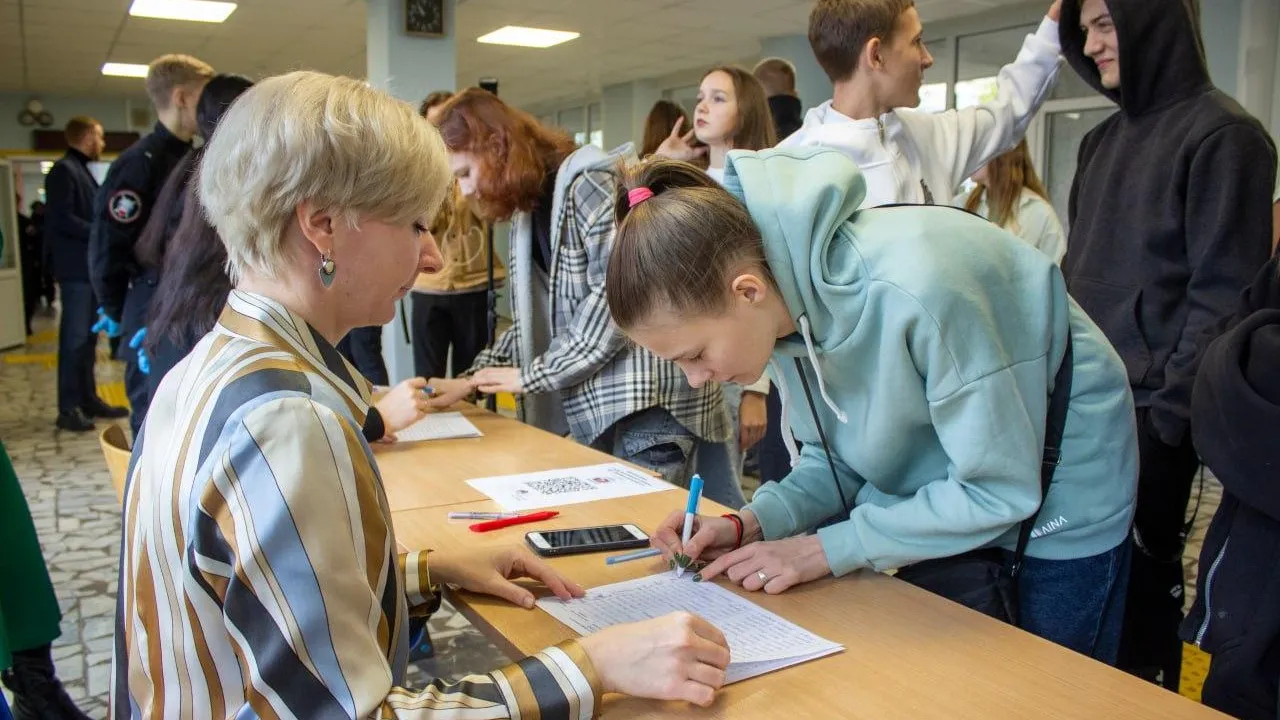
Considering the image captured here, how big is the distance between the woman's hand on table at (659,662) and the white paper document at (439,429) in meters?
1.36

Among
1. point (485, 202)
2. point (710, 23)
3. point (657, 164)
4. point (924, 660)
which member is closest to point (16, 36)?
point (710, 23)

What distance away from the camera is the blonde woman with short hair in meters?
0.81

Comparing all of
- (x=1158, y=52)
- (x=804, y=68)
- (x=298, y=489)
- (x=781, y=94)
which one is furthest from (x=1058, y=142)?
(x=298, y=489)

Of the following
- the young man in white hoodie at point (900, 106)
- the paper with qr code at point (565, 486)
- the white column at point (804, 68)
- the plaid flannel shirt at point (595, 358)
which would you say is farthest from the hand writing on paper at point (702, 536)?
the white column at point (804, 68)

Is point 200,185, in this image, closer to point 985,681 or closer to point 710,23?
point 985,681

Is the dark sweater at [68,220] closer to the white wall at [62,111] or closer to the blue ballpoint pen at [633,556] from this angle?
the blue ballpoint pen at [633,556]

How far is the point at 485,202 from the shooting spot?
2.46m

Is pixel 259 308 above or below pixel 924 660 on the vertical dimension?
Result: above

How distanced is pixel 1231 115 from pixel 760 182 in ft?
3.84

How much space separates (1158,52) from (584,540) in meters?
1.55

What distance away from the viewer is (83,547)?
3.67m

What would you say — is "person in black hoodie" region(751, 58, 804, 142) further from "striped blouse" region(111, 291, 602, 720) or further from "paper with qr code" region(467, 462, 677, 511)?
"striped blouse" region(111, 291, 602, 720)

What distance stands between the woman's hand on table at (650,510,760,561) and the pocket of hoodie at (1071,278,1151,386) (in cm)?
97

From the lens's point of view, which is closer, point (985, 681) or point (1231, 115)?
point (985, 681)
